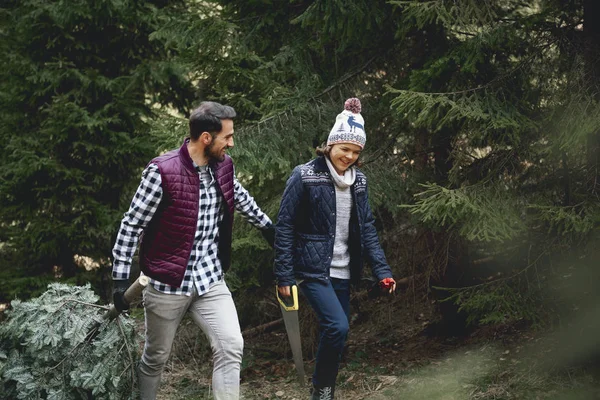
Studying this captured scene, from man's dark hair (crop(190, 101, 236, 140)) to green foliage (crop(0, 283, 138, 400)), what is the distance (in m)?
1.69

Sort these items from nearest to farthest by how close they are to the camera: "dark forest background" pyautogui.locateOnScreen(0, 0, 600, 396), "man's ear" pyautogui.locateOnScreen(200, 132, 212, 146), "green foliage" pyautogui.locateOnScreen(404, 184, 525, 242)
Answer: "man's ear" pyautogui.locateOnScreen(200, 132, 212, 146) < "green foliage" pyautogui.locateOnScreen(404, 184, 525, 242) < "dark forest background" pyautogui.locateOnScreen(0, 0, 600, 396)

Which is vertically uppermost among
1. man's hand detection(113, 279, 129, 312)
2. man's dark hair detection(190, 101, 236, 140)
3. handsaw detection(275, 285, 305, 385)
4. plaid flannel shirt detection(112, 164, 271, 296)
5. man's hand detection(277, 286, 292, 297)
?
man's dark hair detection(190, 101, 236, 140)

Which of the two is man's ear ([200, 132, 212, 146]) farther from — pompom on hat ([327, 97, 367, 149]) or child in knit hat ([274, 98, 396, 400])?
pompom on hat ([327, 97, 367, 149])

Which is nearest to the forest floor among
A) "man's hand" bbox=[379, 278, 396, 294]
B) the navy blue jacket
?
"man's hand" bbox=[379, 278, 396, 294]

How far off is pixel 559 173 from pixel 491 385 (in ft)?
6.45

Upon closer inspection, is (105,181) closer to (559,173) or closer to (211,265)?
(211,265)

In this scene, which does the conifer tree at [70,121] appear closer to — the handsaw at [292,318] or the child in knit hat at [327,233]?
the handsaw at [292,318]

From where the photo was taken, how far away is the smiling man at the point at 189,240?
4133 millimetres

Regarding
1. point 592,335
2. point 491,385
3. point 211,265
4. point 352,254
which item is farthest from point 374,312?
point 211,265

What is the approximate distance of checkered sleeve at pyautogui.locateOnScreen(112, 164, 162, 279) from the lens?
13.4ft

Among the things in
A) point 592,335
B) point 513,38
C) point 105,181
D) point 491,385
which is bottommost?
point 491,385

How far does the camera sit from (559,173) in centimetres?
574

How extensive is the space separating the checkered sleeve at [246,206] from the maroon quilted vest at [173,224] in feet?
1.45

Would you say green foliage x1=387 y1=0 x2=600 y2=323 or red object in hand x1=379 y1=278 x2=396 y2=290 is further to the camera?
green foliage x1=387 y1=0 x2=600 y2=323
